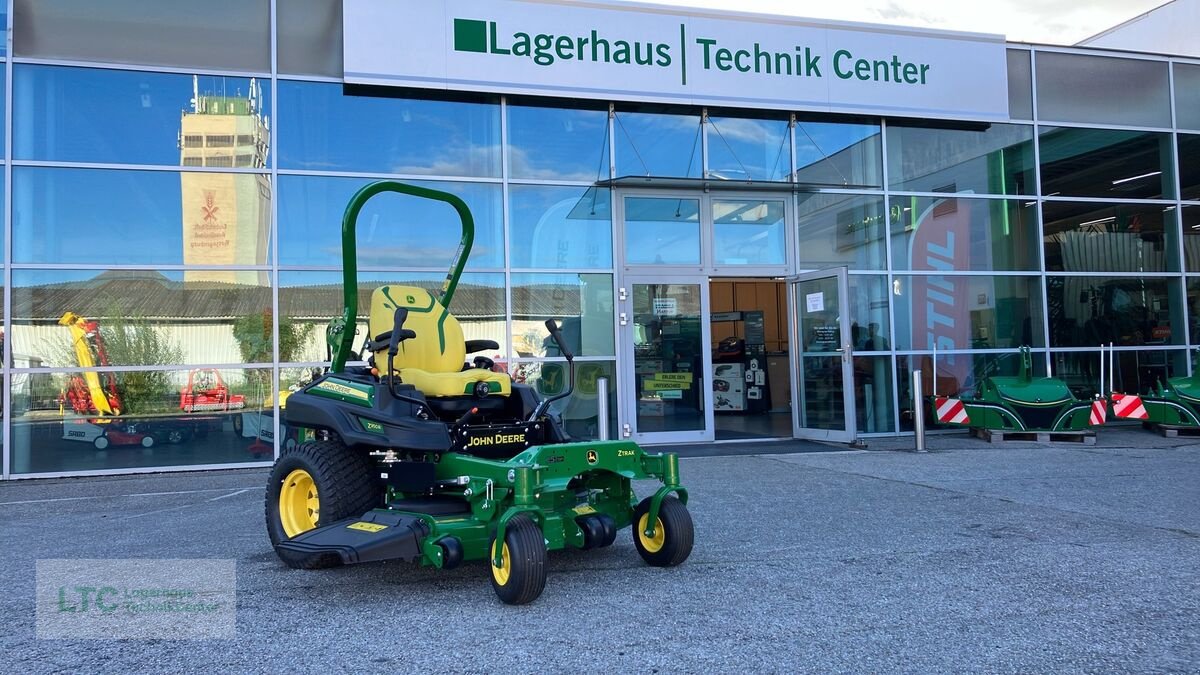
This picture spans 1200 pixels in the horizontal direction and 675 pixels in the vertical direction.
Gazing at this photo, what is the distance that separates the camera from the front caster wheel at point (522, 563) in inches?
162

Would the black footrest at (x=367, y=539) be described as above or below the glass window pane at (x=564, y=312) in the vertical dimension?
below

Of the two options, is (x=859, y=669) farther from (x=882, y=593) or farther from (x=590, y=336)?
(x=590, y=336)

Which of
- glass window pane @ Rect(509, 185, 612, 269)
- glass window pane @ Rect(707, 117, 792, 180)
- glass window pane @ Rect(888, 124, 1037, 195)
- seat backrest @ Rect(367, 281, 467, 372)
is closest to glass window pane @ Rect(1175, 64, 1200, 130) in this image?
glass window pane @ Rect(888, 124, 1037, 195)

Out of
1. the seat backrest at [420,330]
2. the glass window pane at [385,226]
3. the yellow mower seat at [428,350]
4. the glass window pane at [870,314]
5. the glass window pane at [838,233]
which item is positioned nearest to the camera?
the yellow mower seat at [428,350]

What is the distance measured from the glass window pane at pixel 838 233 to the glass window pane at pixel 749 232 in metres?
0.30

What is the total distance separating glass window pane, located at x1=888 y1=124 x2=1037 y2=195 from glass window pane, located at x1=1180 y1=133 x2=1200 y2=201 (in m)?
2.88

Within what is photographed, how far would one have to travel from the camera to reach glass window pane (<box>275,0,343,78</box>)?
10430mm

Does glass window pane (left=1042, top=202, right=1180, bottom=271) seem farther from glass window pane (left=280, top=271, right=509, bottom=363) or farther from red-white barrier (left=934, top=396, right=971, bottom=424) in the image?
glass window pane (left=280, top=271, right=509, bottom=363)

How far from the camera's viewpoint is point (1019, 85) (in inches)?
512

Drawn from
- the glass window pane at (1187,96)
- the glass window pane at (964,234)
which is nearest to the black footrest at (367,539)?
the glass window pane at (964,234)

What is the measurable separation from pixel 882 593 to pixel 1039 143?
1093 centimetres

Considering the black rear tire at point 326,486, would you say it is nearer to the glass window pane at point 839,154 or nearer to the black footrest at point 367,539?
the black footrest at point 367,539

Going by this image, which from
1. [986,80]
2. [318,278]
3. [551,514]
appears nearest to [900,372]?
[986,80]

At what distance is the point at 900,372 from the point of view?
1220cm
